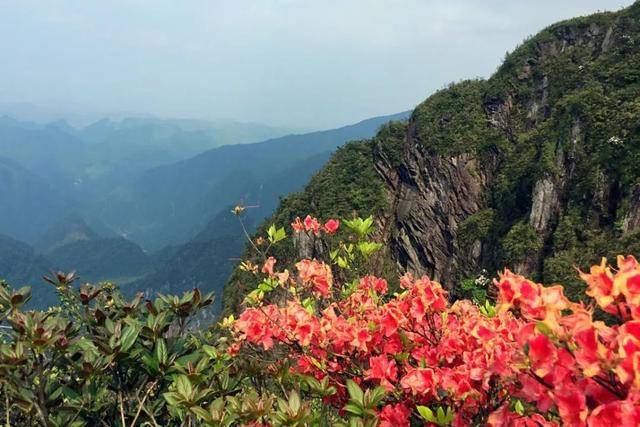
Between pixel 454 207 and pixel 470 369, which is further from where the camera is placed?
pixel 454 207

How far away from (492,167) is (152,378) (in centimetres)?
3991

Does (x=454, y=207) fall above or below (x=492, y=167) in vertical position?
below

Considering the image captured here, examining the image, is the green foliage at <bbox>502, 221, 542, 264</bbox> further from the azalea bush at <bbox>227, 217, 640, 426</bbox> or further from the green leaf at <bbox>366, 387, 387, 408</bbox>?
the green leaf at <bbox>366, 387, 387, 408</bbox>

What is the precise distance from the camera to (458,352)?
2.50 meters

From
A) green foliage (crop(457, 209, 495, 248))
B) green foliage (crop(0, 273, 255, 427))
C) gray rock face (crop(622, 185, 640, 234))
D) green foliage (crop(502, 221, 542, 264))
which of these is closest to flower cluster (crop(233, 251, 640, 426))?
green foliage (crop(0, 273, 255, 427))

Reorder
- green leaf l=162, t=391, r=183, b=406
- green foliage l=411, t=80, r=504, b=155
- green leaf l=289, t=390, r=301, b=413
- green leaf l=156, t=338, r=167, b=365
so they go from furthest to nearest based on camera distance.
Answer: green foliage l=411, t=80, r=504, b=155
green leaf l=156, t=338, r=167, b=365
green leaf l=162, t=391, r=183, b=406
green leaf l=289, t=390, r=301, b=413

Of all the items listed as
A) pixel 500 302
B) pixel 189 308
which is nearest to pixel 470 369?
pixel 500 302

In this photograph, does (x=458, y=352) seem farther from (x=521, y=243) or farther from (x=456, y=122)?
(x=456, y=122)

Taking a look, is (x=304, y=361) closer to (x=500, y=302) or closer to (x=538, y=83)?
(x=500, y=302)

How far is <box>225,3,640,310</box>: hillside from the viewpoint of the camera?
28.5m

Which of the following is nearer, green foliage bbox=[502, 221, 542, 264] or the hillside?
the hillside

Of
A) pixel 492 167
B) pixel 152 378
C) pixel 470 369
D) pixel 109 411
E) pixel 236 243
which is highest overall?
pixel 470 369

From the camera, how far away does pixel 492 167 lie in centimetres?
Answer: 3878

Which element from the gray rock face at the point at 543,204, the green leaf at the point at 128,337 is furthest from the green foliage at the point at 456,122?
the green leaf at the point at 128,337
